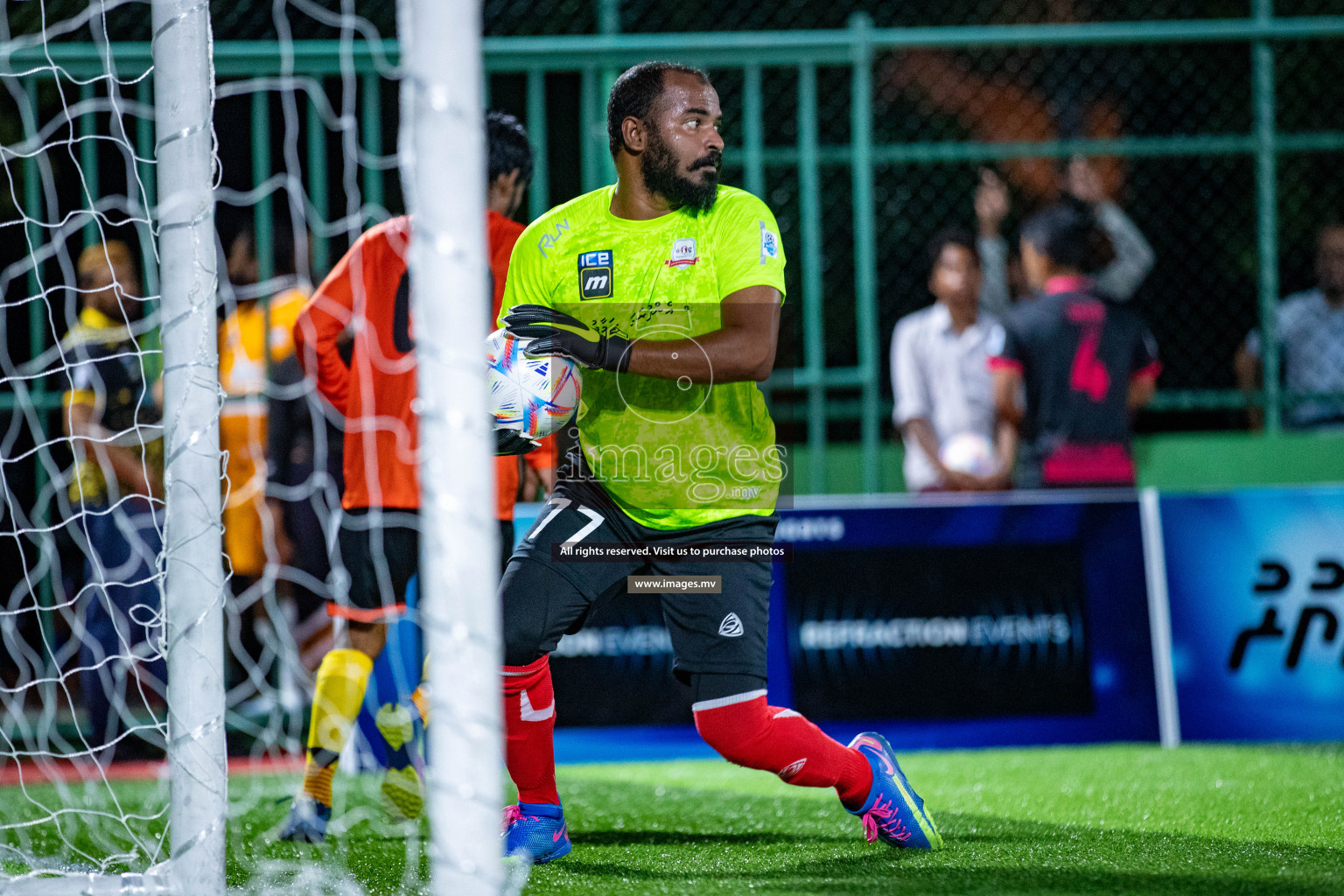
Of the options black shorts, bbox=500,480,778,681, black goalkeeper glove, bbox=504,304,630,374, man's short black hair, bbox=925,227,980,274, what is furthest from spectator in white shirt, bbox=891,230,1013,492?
black goalkeeper glove, bbox=504,304,630,374

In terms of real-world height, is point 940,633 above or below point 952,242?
below

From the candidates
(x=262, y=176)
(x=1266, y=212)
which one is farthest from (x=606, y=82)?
(x=1266, y=212)

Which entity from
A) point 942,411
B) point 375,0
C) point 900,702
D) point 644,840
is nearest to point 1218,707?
point 900,702

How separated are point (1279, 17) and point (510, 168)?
4661 mm

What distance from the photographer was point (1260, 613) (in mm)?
5867

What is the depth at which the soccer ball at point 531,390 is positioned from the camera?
3.41 metres

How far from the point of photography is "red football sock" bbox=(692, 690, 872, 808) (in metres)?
3.45

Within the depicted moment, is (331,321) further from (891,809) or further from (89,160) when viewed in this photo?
(89,160)

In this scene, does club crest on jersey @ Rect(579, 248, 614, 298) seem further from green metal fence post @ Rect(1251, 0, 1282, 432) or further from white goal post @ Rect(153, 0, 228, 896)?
green metal fence post @ Rect(1251, 0, 1282, 432)

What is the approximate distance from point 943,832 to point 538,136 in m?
3.75

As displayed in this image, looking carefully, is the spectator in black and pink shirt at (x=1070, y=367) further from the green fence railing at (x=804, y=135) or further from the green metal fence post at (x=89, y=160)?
the green metal fence post at (x=89, y=160)

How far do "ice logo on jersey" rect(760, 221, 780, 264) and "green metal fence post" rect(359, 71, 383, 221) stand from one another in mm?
3337

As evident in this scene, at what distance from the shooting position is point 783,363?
618 centimetres

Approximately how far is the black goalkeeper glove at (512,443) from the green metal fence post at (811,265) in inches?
126
